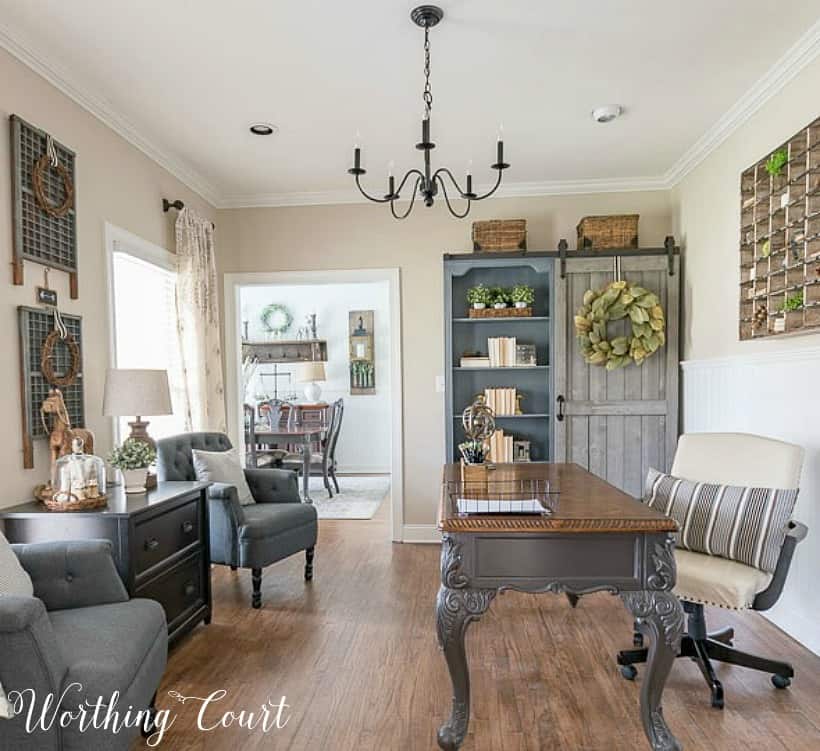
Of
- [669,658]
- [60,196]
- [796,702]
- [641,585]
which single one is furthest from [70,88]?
[796,702]

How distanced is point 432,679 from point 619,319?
105 inches

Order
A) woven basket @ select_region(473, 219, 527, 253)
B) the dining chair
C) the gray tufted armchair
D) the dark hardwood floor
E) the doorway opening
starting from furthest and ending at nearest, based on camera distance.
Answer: the doorway opening < the dining chair < woven basket @ select_region(473, 219, 527, 253) < the gray tufted armchair < the dark hardwood floor

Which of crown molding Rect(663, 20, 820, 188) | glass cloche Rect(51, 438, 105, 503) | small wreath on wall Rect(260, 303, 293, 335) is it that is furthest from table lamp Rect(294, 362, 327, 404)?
glass cloche Rect(51, 438, 105, 503)

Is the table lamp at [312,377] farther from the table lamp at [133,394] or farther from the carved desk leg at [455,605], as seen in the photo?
the carved desk leg at [455,605]

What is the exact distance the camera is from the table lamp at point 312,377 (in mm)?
7469

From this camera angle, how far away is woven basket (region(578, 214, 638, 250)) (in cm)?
418

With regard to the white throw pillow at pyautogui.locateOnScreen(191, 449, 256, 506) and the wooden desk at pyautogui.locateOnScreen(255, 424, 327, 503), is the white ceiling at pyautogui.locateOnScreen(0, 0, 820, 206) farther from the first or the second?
the wooden desk at pyautogui.locateOnScreen(255, 424, 327, 503)

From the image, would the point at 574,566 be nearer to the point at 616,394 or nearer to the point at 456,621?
the point at 456,621

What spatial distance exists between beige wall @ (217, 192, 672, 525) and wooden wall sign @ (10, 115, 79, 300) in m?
1.91

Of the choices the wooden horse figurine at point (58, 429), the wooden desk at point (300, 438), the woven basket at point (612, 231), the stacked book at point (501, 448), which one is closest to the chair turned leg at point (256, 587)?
the wooden horse figurine at point (58, 429)

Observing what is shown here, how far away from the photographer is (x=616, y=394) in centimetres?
416

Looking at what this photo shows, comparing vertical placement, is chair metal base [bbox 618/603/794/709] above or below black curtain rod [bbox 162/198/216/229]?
below

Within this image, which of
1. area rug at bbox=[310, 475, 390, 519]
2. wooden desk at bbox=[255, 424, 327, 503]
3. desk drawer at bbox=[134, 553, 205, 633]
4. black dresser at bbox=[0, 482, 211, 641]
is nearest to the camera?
black dresser at bbox=[0, 482, 211, 641]

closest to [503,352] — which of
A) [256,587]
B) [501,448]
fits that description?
[501,448]
